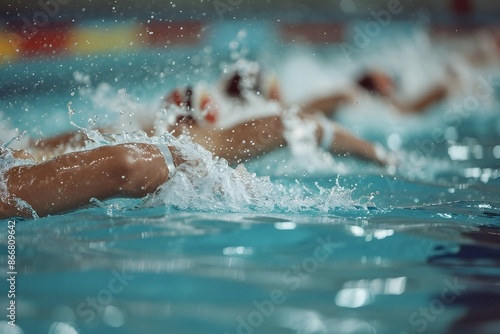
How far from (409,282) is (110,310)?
0.54 metres

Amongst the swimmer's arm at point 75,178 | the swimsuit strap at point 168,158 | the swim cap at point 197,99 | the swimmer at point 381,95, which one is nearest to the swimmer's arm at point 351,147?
the swimsuit strap at point 168,158

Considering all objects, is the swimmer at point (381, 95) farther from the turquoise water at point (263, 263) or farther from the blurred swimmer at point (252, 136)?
the turquoise water at point (263, 263)

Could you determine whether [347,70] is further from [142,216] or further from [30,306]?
[30,306]

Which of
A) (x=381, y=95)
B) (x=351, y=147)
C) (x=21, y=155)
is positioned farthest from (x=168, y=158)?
(x=381, y=95)

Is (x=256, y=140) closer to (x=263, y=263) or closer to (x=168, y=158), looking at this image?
(x=168, y=158)

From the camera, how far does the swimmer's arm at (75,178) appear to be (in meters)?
1.75

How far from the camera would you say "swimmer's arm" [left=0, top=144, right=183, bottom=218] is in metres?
1.75

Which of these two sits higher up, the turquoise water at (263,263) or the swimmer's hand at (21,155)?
the swimmer's hand at (21,155)

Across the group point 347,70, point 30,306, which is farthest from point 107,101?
point 30,306

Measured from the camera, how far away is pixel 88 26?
14.9ft

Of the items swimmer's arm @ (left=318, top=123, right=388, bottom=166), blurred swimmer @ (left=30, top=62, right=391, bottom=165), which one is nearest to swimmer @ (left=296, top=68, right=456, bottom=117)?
blurred swimmer @ (left=30, top=62, right=391, bottom=165)

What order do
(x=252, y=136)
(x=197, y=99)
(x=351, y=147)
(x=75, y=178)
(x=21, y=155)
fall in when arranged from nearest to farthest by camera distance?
(x=75, y=178)
(x=21, y=155)
(x=252, y=136)
(x=351, y=147)
(x=197, y=99)

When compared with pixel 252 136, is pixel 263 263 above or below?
below

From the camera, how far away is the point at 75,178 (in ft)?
5.75
